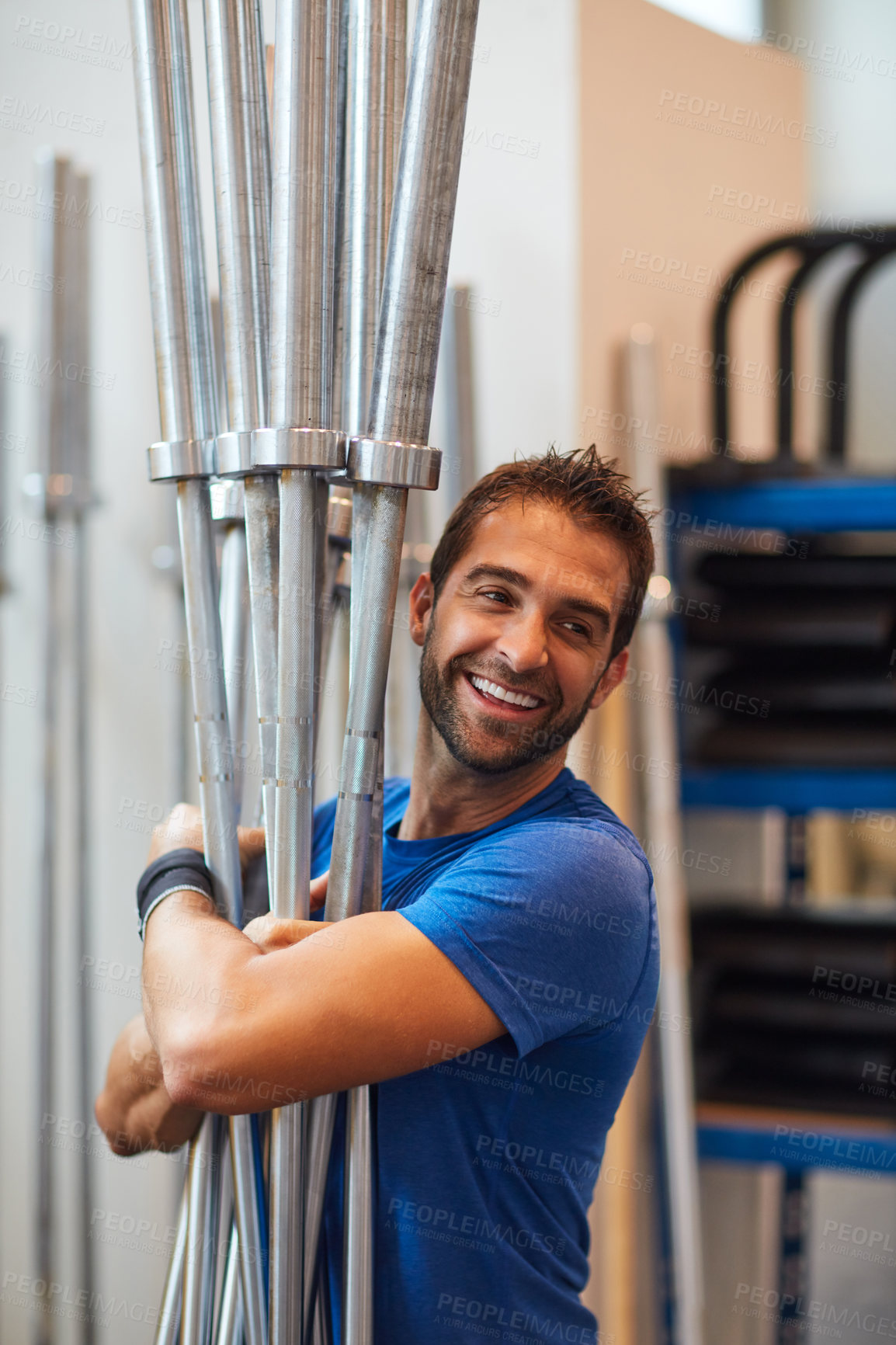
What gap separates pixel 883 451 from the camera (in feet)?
7.14

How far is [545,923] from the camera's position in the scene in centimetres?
77

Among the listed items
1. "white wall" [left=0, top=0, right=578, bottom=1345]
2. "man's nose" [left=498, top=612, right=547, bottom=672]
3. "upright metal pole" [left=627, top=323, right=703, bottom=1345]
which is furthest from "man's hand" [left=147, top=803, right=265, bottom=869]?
"upright metal pole" [left=627, top=323, right=703, bottom=1345]

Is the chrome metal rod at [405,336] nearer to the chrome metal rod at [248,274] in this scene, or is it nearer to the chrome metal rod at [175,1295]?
the chrome metal rod at [248,274]

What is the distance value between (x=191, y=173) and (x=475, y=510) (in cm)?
29

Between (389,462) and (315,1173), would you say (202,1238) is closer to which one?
(315,1173)

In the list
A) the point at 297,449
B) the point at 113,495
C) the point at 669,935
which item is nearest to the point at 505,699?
the point at 297,449

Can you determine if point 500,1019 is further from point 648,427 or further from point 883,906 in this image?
point 883,906

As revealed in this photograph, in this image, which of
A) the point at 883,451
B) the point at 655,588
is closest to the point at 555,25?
the point at 655,588

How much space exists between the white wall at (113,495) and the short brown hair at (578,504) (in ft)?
2.62

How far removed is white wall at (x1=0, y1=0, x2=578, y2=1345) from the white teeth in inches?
35.5

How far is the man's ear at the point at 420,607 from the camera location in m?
0.95

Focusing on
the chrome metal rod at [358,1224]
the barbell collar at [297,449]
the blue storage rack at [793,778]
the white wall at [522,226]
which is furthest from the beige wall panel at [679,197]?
the chrome metal rod at [358,1224]

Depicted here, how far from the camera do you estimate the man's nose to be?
2.53 ft

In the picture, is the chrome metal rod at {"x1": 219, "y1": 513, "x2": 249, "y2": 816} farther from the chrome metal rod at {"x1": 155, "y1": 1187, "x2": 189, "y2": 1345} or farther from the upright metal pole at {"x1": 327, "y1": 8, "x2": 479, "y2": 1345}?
the chrome metal rod at {"x1": 155, "y1": 1187, "x2": 189, "y2": 1345}
